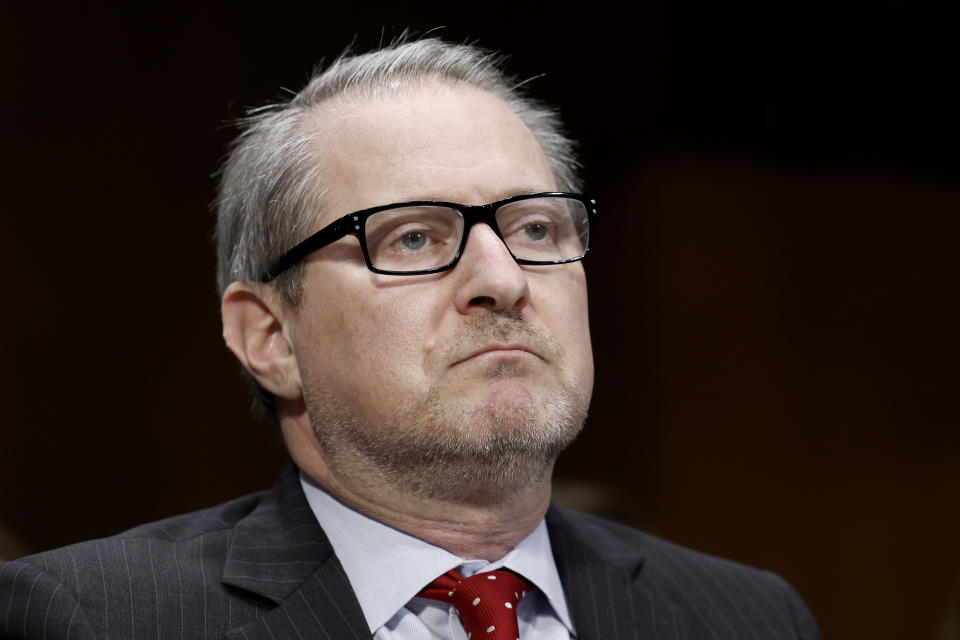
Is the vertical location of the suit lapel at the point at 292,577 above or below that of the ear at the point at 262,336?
below

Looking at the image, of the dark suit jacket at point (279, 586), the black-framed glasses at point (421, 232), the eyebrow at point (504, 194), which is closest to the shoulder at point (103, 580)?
the dark suit jacket at point (279, 586)

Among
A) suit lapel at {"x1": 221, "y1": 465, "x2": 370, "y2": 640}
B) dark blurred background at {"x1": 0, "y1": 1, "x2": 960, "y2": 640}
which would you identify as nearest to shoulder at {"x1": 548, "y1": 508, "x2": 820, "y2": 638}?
suit lapel at {"x1": 221, "y1": 465, "x2": 370, "y2": 640}

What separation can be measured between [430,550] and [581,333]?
0.42 metres

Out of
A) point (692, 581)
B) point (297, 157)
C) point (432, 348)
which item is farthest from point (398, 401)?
point (692, 581)

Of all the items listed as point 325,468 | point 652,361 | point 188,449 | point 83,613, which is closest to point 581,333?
point 325,468

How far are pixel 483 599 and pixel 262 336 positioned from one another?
0.58 m

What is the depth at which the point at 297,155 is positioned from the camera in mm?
1720

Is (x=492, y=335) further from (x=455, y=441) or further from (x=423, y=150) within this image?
(x=423, y=150)

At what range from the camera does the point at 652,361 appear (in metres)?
3.70

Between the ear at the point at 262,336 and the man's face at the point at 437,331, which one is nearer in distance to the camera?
the man's face at the point at 437,331

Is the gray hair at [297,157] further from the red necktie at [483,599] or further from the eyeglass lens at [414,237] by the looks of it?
the red necktie at [483,599]

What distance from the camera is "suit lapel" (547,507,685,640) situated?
5.57 feet

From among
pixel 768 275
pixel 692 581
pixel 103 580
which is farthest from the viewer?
pixel 768 275

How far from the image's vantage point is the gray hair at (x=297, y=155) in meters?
1.69
